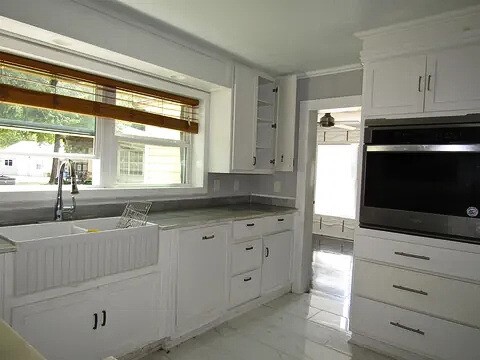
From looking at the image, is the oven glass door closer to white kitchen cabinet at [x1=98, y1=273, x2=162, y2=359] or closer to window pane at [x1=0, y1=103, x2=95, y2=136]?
white kitchen cabinet at [x1=98, y1=273, x2=162, y2=359]

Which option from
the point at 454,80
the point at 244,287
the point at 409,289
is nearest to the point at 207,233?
the point at 244,287

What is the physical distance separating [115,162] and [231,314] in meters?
1.61

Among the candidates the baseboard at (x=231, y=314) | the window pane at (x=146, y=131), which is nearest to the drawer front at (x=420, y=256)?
the baseboard at (x=231, y=314)

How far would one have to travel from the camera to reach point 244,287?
2.97 m

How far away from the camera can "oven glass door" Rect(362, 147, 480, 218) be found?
82.6 inches

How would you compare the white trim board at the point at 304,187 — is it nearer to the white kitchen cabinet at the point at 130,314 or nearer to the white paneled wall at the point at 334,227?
the white kitchen cabinet at the point at 130,314

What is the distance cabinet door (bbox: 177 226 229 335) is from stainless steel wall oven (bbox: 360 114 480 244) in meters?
1.13

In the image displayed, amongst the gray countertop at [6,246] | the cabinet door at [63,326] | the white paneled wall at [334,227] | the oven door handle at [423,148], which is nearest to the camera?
the gray countertop at [6,246]

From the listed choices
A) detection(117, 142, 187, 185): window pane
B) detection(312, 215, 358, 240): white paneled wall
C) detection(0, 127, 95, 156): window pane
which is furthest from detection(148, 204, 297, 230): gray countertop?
detection(312, 215, 358, 240): white paneled wall

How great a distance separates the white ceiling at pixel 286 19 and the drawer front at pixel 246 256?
5.49ft

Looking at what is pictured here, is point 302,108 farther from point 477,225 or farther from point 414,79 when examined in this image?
point 477,225

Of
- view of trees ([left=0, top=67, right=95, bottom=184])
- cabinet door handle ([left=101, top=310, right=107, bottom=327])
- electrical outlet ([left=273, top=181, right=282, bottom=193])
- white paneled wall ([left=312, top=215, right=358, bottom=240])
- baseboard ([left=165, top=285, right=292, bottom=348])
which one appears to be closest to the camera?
cabinet door handle ([left=101, top=310, right=107, bottom=327])

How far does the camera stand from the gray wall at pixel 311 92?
3.27 metres

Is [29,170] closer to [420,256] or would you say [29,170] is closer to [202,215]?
[202,215]
